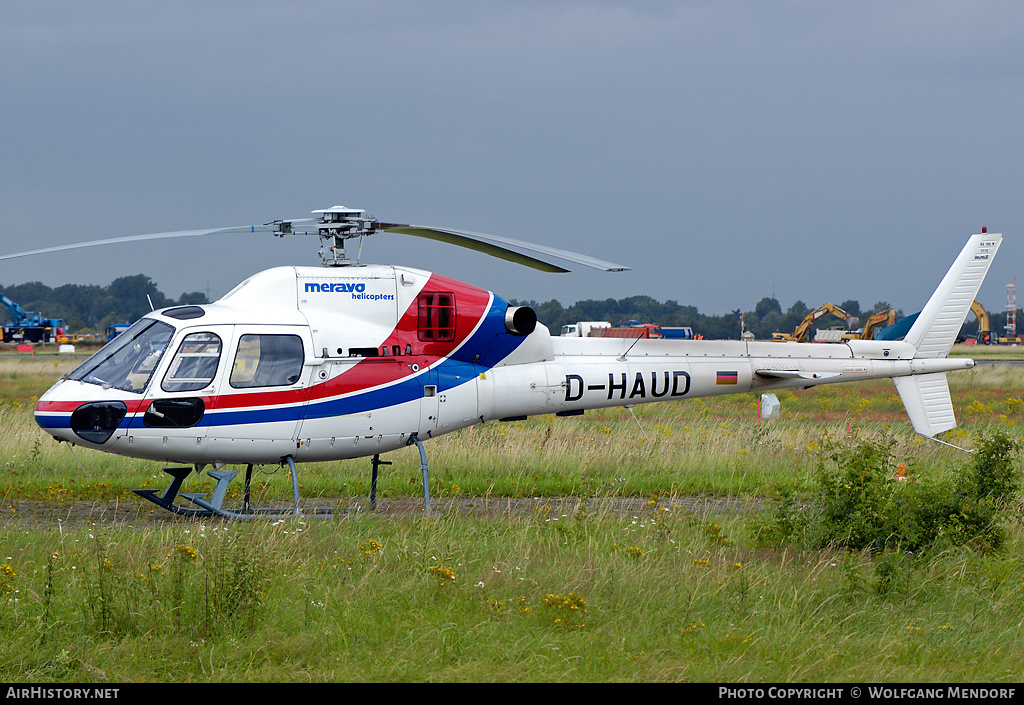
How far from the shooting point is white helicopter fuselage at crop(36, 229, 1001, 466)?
10383 millimetres

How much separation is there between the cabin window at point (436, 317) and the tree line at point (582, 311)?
149 ft

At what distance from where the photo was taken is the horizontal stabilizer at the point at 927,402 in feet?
46.9

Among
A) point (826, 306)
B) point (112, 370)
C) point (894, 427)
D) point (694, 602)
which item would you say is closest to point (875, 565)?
point (694, 602)

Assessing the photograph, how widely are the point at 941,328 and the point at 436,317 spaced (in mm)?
8154

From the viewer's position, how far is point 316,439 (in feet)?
36.0

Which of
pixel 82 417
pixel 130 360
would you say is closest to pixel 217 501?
pixel 82 417

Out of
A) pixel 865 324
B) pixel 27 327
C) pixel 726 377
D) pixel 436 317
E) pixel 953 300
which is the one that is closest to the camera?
pixel 436 317

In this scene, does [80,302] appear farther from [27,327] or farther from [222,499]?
[222,499]

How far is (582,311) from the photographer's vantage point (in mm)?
81438

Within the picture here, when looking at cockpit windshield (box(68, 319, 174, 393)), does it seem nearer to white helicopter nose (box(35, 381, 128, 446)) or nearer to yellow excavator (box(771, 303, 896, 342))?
white helicopter nose (box(35, 381, 128, 446))

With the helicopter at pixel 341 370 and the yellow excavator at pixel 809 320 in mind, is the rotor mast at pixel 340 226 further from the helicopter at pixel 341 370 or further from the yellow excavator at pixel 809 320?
the yellow excavator at pixel 809 320

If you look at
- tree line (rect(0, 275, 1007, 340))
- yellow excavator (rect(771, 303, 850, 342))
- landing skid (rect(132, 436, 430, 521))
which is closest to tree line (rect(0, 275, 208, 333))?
tree line (rect(0, 275, 1007, 340))
